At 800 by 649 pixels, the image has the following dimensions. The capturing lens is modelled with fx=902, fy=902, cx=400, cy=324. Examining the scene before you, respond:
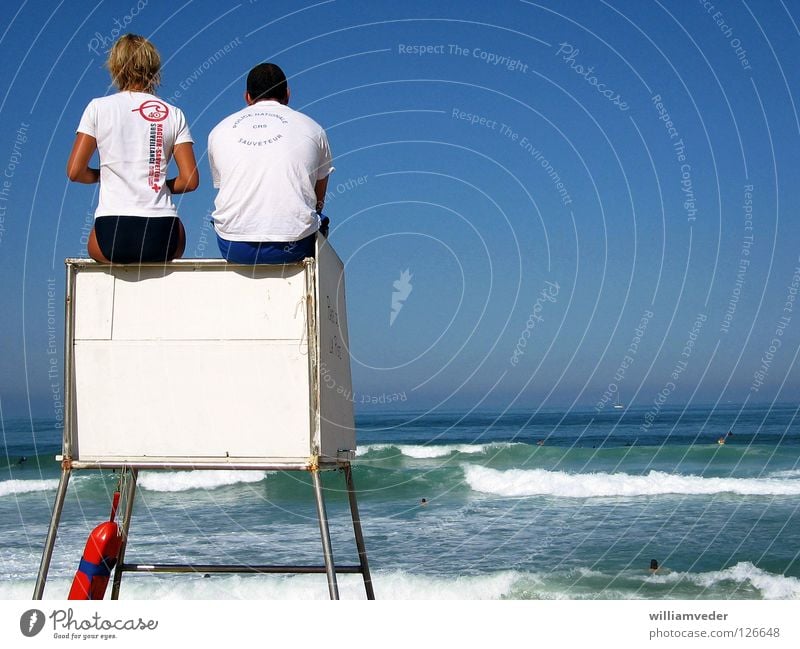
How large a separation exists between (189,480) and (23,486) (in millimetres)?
4624

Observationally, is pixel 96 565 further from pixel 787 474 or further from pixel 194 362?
pixel 787 474

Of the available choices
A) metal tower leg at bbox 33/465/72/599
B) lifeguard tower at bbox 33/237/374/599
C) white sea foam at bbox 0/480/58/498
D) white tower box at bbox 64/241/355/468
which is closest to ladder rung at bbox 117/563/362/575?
metal tower leg at bbox 33/465/72/599

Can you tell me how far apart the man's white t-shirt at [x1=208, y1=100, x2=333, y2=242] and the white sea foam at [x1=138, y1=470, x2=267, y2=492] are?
71.8ft

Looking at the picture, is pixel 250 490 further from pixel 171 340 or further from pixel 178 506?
pixel 171 340

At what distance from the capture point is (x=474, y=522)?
1939 centimetres

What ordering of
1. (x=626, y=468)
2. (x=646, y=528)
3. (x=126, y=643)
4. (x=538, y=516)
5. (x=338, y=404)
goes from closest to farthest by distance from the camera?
1. (x=126, y=643)
2. (x=338, y=404)
3. (x=646, y=528)
4. (x=538, y=516)
5. (x=626, y=468)

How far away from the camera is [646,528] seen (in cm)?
1897

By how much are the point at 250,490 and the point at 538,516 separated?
8.57m

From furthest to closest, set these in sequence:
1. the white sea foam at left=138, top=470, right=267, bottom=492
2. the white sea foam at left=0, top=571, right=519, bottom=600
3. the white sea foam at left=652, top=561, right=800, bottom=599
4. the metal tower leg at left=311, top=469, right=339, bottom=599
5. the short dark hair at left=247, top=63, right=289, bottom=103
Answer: the white sea foam at left=138, top=470, right=267, bottom=492, the white sea foam at left=652, top=561, right=800, bottom=599, the white sea foam at left=0, top=571, right=519, bottom=600, the short dark hair at left=247, top=63, right=289, bottom=103, the metal tower leg at left=311, top=469, right=339, bottom=599

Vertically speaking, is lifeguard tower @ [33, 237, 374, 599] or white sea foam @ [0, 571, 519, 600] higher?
lifeguard tower @ [33, 237, 374, 599]

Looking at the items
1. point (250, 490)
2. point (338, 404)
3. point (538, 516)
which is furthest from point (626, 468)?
point (338, 404)

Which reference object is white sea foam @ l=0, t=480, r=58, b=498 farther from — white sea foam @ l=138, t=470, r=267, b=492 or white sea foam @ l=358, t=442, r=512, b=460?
white sea foam @ l=358, t=442, r=512, b=460

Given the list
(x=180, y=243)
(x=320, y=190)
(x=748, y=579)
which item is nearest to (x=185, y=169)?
(x=180, y=243)

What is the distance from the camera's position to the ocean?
1392cm
